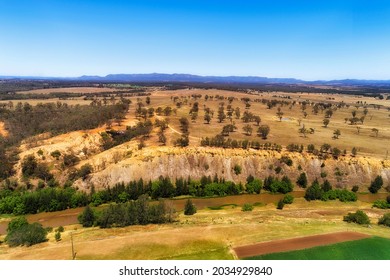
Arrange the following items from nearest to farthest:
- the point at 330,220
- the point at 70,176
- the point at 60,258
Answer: the point at 60,258
the point at 330,220
the point at 70,176

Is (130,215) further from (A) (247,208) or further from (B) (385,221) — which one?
(B) (385,221)

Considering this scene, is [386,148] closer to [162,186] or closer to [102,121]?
[162,186]

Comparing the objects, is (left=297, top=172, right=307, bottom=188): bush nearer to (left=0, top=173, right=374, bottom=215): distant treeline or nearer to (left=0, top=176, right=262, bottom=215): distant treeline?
(left=0, top=173, right=374, bottom=215): distant treeline

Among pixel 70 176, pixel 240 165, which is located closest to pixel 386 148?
pixel 240 165

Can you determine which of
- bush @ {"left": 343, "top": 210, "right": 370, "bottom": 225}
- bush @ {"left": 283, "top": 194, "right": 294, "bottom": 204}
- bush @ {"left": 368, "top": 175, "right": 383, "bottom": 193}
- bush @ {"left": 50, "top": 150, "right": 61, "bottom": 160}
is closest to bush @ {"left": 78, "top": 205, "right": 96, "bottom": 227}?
bush @ {"left": 50, "top": 150, "right": 61, "bottom": 160}

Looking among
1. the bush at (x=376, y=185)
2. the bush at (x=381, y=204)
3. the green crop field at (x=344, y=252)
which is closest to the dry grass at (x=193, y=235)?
the green crop field at (x=344, y=252)
